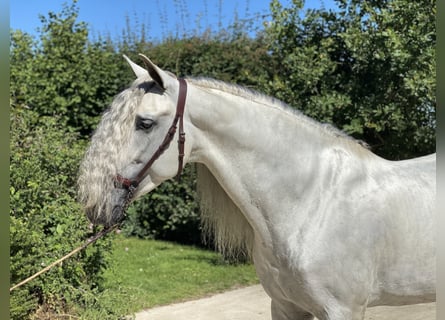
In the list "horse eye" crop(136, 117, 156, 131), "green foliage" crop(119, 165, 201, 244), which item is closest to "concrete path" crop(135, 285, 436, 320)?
"green foliage" crop(119, 165, 201, 244)

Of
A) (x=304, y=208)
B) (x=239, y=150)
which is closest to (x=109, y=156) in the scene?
(x=239, y=150)

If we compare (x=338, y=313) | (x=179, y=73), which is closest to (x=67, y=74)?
(x=179, y=73)

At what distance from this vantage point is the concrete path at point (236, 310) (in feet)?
14.0

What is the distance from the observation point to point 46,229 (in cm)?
379

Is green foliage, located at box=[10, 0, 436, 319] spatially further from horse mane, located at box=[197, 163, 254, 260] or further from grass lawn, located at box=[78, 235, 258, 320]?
grass lawn, located at box=[78, 235, 258, 320]

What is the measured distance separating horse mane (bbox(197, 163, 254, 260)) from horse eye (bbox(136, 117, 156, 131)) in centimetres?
36

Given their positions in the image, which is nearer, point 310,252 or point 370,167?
point 310,252

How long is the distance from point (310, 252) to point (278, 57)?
5.23 metres

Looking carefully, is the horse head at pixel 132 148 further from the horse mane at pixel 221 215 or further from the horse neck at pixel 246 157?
the horse mane at pixel 221 215

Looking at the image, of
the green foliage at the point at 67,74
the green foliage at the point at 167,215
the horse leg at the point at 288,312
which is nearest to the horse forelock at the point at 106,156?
the horse leg at the point at 288,312

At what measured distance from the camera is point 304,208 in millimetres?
2010

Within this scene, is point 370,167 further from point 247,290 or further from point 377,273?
point 247,290

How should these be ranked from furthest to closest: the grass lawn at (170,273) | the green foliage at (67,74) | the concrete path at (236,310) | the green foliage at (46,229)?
the green foliage at (67,74) < the grass lawn at (170,273) < the concrete path at (236,310) < the green foliage at (46,229)

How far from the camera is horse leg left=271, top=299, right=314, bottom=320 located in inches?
86.4
